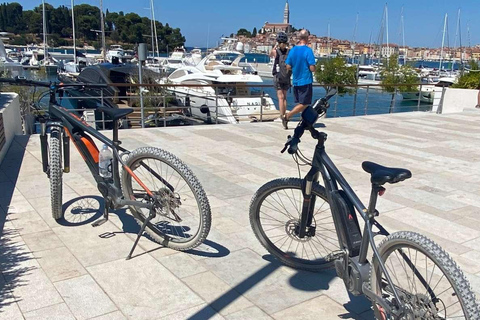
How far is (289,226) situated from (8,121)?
527 cm

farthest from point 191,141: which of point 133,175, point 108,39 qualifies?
point 108,39

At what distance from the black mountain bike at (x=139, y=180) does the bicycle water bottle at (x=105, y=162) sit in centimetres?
3

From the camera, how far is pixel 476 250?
12.3 feet

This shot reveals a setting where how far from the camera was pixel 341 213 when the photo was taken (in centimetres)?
265

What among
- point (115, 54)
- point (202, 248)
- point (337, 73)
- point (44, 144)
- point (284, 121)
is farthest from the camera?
point (115, 54)

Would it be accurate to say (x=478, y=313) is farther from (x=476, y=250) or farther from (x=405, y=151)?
(x=405, y=151)

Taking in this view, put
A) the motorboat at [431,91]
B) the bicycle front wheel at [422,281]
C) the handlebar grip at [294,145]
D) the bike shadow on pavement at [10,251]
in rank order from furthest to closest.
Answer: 1. the motorboat at [431,91]
2. the handlebar grip at [294,145]
3. the bike shadow on pavement at [10,251]
4. the bicycle front wheel at [422,281]

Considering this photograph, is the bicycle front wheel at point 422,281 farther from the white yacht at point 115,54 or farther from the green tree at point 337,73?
the white yacht at point 115,54

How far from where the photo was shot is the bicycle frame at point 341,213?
2.37m

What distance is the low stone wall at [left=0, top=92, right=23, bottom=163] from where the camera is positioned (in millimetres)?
6082

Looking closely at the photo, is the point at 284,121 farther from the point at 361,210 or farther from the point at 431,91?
the point at 431,91

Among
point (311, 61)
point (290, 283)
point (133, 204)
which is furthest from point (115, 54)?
point (290, 283)

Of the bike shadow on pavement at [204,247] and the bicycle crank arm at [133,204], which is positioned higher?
the bicycle crank arm at [133,204]

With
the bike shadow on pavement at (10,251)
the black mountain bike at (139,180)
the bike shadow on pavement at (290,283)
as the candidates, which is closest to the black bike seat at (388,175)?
the bike shadow on pavement at (290,283)
